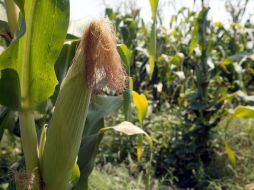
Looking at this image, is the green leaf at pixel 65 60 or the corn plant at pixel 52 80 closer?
the corn plant at pixel 52 80

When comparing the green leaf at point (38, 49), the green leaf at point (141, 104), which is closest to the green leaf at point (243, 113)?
the green leaf at point (141, 104)

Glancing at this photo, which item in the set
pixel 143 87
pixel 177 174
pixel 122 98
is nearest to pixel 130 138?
pixel 177 174

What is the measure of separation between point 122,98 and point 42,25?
0.48 metres

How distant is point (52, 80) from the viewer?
0.73 meters

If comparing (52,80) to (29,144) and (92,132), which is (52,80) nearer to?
(29,144)

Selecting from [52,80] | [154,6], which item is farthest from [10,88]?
[154,6]

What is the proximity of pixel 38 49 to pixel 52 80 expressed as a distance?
67 mm

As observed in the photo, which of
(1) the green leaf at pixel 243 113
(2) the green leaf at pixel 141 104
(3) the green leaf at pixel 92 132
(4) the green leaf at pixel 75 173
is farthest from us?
(1) the green leaf at pixel 243 113

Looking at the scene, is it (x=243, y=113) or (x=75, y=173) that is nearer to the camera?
(x=75, y=173)

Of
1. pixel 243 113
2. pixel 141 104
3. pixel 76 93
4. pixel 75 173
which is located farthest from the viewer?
pixel 243 113

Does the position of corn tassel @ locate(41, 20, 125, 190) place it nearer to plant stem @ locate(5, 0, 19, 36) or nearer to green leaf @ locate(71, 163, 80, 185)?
green leaf @ locate(71, 163, 80, 185)

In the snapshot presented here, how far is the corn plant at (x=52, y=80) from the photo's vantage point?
66 centimetres

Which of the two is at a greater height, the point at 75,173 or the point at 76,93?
the point at 76,93

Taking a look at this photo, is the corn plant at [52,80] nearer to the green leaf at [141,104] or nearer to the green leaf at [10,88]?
the green leaf at [10,88]
